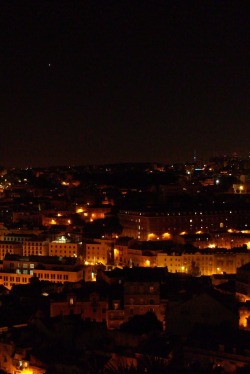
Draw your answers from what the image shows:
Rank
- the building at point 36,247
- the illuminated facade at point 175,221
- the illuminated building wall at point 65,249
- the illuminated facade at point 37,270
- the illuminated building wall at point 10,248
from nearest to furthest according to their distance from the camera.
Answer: the illuminated facade at point 37,270 → the illuminated building wall at point 65,249 → the building at point 36,247 → the illuminated building wall at point 10,248 → the illuminated facade at point 175,221

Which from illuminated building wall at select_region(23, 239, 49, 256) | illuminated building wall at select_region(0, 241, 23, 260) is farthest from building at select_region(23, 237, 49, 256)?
illuminated building wall at select_region(0, 241, 23, 260)

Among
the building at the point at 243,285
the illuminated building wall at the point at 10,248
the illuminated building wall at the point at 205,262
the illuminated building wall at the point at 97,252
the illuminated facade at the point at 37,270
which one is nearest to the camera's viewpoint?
the building at the point at 243,285

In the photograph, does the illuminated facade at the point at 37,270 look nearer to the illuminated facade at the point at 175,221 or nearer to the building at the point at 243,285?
the building at the point at 243,285

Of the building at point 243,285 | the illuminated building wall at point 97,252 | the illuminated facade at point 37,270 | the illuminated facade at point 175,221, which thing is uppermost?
the illuminated facade at point 175,221

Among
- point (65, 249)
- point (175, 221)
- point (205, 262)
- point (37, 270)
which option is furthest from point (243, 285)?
point (175, 221)

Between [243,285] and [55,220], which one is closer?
[243,285]

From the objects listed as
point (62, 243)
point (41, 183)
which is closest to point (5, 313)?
point (62, 243)

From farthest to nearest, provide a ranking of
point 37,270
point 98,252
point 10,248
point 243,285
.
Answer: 1. point 10,248
2. point 98,252
3. point 37,270
4. point 243,285

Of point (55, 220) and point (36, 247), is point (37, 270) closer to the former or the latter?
point (36, 247)

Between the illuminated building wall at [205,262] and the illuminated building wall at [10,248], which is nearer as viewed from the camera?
the illuminated building wall at [205,262]

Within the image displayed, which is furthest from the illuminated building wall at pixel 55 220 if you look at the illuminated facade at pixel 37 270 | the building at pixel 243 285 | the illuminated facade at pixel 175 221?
the building at pixel 243 285

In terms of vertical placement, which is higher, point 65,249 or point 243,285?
point 65,249
